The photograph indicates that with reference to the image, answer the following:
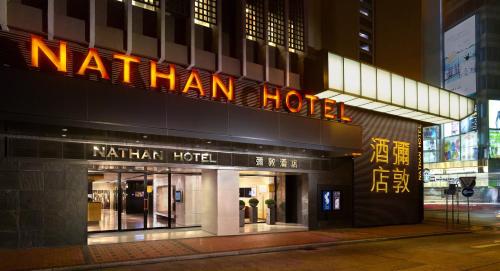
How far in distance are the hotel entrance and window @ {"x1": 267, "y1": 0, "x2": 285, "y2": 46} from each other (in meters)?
7.40

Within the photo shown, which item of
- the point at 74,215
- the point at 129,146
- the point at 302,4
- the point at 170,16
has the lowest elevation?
the point at 74,215

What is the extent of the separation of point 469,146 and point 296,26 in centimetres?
7688

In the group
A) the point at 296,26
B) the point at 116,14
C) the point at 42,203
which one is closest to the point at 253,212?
the point at 296,26

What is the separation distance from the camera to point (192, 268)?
12984 millimetres

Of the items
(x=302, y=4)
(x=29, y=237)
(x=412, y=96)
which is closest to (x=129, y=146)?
(x=29, y=237)

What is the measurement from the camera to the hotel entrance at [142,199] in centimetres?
2022

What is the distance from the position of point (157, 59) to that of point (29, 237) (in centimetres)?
766

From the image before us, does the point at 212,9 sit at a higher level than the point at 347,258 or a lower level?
higher

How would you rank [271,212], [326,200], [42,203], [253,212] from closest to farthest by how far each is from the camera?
1. [42,203]
2. [326,200]
3. [271,212]
4. [253,212]

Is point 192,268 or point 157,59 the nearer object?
point 192,268

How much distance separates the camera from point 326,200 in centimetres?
2389

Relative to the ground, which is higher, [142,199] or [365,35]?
[365,35]

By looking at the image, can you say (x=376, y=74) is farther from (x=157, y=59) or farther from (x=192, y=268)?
(x=192, y=268)

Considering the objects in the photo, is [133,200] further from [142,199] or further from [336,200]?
[336,200]
